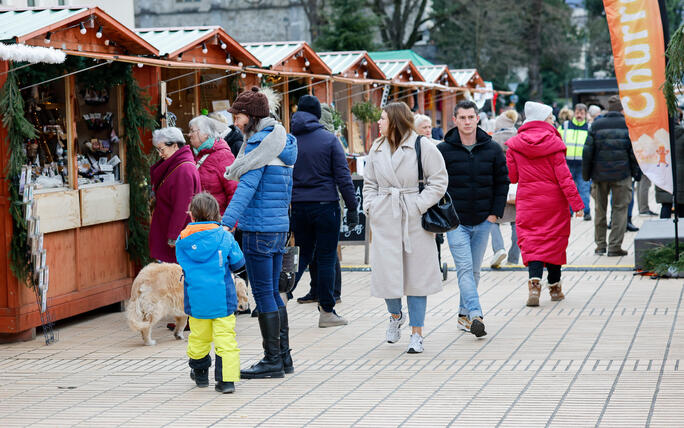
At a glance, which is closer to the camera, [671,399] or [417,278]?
[671,399]

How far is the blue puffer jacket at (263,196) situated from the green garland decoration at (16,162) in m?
2.43

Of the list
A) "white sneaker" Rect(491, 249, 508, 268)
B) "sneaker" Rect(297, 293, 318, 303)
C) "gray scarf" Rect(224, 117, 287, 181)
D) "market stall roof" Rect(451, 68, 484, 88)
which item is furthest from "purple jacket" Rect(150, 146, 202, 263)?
"market stall roof" Rect(451, 68, 484, 88)

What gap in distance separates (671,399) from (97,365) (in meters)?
4.06

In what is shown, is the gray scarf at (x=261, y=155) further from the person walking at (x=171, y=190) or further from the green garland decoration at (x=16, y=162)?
the green garland decoration at (x=16, y=162)

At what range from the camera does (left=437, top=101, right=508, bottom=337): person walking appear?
8.13 meters

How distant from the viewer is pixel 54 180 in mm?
9086

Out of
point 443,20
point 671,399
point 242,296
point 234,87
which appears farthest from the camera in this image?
point 443,20

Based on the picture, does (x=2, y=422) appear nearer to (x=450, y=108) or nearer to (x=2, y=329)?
(x=2, y=329)

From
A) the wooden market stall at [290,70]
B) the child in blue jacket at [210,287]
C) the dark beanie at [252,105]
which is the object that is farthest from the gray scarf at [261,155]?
the wooden market stall at [290,70]

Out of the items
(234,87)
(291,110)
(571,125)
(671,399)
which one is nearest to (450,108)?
(571,125)

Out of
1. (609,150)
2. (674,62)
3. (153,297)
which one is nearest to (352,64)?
(609,150)

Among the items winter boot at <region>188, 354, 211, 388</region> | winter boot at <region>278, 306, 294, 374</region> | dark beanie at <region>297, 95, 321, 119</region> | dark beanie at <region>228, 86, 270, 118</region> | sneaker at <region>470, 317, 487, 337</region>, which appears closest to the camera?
winter boot at <region>188, 354, 211, 388</region>

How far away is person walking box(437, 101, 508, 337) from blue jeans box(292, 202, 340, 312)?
1050 mm

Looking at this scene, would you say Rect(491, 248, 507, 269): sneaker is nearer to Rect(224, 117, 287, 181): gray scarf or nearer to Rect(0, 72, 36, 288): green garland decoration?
Rect(0, 72, 36, 288): green garland decoration
